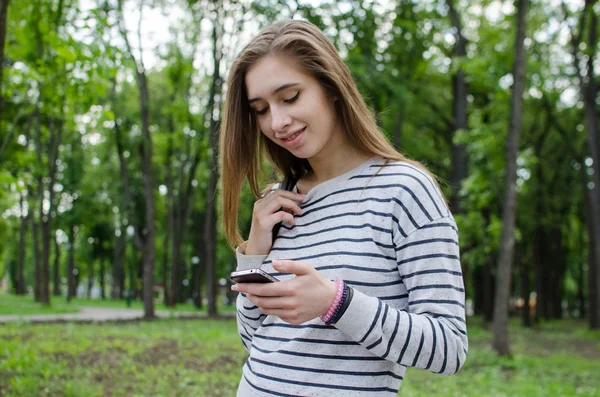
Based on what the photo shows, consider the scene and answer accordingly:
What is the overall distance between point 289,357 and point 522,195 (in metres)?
24.2

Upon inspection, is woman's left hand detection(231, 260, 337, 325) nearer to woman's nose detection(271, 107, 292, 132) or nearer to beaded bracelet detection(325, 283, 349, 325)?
beaded bracelet detection(325, 283, 349, 325)

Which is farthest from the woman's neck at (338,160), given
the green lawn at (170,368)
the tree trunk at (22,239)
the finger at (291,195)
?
the tree trunk at (22,239)

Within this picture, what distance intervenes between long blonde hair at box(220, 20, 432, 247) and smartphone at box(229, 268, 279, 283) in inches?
22.6

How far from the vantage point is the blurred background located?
8.86 metres

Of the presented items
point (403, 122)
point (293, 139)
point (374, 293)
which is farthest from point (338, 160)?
point (403, 122)

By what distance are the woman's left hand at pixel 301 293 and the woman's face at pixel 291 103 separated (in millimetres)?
506

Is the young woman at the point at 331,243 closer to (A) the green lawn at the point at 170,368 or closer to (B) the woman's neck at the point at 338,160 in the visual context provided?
(B) the woman's neck at the point at 338,160

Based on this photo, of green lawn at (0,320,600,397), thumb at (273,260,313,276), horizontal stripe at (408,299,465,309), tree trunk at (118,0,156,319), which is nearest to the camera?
thumb at (273,260,313,276)

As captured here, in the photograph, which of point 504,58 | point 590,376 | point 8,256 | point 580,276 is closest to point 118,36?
point 504,58

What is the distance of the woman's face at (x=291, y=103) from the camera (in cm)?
176

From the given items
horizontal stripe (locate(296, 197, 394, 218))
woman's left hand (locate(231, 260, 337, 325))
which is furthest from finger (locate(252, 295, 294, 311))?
horizontal stripe (locate(296, 197, 394, 218))

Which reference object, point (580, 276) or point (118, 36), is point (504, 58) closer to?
point (118, 36)

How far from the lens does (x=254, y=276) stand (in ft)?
4.78

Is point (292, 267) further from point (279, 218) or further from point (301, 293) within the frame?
point (279, 218)
